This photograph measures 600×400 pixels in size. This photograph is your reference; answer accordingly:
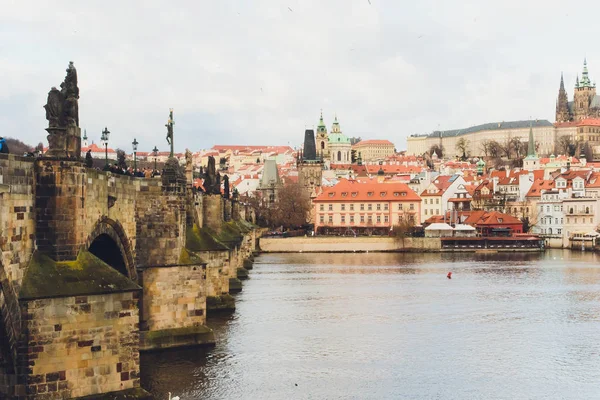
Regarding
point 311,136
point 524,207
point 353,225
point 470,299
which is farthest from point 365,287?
point 311,136

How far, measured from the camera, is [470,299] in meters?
46.8

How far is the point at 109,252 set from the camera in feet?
81.7

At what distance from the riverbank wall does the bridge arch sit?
6905 centimetres

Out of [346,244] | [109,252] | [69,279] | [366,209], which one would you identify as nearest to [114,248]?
[109,252]

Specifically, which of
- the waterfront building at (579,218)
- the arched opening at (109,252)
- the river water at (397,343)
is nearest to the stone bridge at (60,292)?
the arched opening at (109,252)

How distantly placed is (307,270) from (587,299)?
25702mm

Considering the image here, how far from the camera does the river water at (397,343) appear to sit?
24.3 m

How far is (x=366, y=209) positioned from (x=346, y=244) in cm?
1563

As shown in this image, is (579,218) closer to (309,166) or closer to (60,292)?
(309,166)

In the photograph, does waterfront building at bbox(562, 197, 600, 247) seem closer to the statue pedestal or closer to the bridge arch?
the bridge arch

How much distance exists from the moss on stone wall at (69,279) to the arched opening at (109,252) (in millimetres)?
5634

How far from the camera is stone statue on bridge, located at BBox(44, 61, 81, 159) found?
18.1 meters

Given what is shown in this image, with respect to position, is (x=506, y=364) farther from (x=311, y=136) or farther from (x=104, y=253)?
(x=311, y=136)

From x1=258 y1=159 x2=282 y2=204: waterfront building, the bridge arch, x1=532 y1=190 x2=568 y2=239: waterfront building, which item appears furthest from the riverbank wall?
the bridge arch
